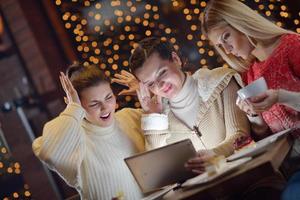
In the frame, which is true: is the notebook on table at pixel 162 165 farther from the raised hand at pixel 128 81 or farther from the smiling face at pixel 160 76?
the raised hand at pixel 128 81

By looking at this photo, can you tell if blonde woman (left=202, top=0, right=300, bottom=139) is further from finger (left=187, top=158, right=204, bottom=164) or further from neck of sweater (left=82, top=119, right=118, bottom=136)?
neck of sweater (left=82, top=119, right=118, bottom=136)

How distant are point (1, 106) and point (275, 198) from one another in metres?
2.41

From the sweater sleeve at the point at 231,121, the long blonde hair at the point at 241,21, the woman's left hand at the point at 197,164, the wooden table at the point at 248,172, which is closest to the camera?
the wooden table at the point at 248,172

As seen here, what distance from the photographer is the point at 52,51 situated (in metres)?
3.39

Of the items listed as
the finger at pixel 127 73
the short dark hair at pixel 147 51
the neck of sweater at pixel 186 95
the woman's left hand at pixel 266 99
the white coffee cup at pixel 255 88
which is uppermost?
the short dark hair at pixel 147 51

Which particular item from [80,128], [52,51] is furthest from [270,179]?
[52,51]

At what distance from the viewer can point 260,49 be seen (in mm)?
2514

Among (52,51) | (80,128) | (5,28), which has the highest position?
(5,28)

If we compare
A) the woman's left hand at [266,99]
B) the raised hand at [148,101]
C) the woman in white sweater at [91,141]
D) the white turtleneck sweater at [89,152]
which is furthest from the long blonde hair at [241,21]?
the white turtleneck sweater at [89,152]

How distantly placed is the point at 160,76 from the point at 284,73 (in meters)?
0.79

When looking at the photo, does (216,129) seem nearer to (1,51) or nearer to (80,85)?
(80,85)

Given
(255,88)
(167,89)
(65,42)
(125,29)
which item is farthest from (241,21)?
(65,42)

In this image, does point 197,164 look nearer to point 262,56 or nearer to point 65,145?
point 262,56

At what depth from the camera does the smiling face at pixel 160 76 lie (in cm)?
273
